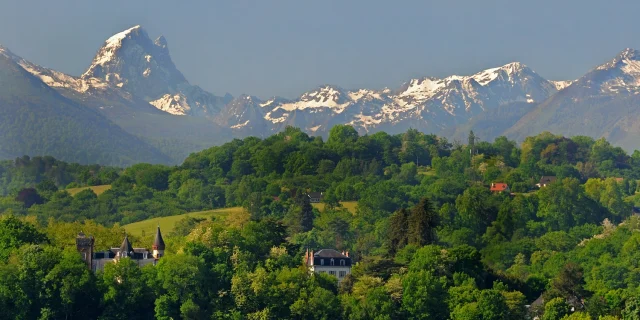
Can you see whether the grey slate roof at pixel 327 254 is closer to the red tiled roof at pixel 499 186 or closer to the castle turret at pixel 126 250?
the castle turret at pixel 126 250

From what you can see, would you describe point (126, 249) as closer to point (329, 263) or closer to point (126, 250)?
point (126, 250)

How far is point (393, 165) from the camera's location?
145 metres

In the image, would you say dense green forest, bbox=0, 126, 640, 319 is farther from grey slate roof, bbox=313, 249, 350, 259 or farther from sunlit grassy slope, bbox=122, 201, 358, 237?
grey slate roof, bbox=313, 249, 350, 259

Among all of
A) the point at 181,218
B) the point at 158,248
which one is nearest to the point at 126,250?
the point at 158,248

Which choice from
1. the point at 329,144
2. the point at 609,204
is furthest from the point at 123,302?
the point at 329,144

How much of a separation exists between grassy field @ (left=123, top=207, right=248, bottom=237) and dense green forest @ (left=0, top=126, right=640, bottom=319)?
202 cm

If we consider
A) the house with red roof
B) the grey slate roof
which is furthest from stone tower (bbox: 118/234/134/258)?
the house with red roof

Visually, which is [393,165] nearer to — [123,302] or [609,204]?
[609,204]

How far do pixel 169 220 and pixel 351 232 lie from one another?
15.2 m

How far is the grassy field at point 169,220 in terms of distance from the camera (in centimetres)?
10857

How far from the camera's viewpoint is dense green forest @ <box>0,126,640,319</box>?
77000 mm

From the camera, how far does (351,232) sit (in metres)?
109

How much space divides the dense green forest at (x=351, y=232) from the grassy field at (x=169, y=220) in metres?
2.02

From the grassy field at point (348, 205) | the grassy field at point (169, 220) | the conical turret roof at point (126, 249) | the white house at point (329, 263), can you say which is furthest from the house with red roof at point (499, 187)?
the conical turret roof at point (126, 249)
